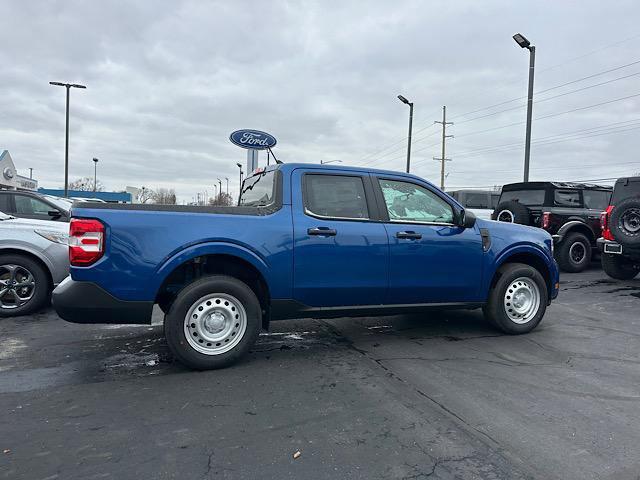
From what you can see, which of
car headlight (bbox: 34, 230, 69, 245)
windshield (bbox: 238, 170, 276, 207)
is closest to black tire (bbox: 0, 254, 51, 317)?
car headlight (bbox: 34, 230, 69, 245)

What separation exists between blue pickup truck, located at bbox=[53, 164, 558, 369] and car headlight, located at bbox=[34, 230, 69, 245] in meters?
2.63

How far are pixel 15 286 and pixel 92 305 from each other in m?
3.05

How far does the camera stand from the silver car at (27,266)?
19.7ft

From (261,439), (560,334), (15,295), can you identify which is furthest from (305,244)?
(15,295)

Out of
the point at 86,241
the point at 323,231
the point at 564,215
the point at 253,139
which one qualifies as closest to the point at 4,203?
the point at 86,241

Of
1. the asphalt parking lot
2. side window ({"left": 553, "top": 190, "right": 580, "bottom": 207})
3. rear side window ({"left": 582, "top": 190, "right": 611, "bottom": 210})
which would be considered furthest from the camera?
rear side window ({"left": 582, "top": 190, "right": 611, "bottom": 210})

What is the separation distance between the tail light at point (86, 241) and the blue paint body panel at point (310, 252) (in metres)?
0.05

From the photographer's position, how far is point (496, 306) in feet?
17.5

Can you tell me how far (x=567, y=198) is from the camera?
36.5 ft

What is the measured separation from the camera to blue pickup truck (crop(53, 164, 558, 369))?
154 inches

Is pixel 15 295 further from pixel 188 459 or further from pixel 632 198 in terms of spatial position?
pixel 632 198

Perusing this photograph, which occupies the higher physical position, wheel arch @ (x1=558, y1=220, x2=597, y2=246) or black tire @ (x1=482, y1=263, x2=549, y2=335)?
wheel arch @ (x1=558, y1=220, x2=597, y2=246)

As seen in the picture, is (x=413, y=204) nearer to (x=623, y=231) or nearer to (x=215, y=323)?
(x=215, y=323)

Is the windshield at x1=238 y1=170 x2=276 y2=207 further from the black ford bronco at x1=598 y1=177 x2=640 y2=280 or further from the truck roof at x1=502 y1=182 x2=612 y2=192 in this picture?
the truck roof at x1=502 y1=182 x2=612 y2=192
